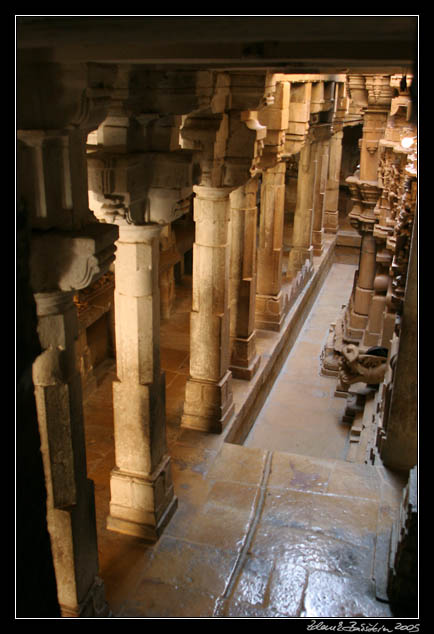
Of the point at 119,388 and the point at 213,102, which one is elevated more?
the point at 213,102

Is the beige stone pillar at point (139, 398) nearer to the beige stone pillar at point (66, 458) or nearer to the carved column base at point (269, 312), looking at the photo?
the beige stone pillar at point (66, 458)

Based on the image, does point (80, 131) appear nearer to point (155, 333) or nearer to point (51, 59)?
point (51, 59)

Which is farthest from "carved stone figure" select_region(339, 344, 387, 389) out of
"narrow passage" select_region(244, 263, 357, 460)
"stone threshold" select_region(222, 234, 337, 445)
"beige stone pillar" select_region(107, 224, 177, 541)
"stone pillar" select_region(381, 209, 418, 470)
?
"beige stone pillar" select_region(107, 224, 177, 541)

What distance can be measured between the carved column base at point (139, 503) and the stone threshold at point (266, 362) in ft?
5.52

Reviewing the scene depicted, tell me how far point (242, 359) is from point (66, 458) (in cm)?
473

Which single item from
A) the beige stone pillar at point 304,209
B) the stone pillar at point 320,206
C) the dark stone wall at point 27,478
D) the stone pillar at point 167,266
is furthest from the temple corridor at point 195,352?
the stone pillar at point 320,206

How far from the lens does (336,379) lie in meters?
10.1

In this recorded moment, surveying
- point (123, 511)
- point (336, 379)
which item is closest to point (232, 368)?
point (336, 379)

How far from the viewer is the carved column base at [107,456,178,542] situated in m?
4.86

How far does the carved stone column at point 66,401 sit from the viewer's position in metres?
3.13

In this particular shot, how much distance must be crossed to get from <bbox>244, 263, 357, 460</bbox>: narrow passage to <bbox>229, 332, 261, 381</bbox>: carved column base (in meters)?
0.86

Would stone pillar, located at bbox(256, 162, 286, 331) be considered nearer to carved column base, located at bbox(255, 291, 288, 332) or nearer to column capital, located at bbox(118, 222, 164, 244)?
carved column base, located at bbox(255, 291, 288, 332)

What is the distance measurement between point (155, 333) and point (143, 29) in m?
2.98

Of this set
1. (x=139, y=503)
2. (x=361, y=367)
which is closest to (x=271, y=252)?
(x=361, y=367)
